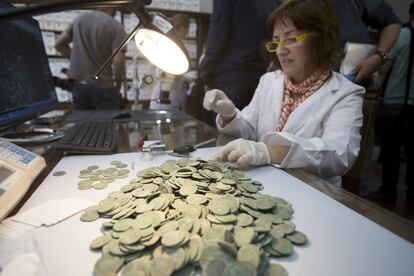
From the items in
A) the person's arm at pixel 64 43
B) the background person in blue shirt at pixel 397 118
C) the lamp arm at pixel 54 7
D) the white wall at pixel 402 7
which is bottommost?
the background person in blue shirt at pixel 397 118

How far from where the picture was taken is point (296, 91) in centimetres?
116

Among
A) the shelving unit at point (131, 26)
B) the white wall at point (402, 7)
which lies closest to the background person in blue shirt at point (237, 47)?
the shelving unit at point (131, 26)

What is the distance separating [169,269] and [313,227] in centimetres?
29

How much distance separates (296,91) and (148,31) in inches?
25.6

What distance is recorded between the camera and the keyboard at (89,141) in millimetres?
903

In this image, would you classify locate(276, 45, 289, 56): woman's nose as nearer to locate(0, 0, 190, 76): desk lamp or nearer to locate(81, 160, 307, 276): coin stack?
locate(0, 0, 190, 76): desk lamp

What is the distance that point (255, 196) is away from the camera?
61 cm

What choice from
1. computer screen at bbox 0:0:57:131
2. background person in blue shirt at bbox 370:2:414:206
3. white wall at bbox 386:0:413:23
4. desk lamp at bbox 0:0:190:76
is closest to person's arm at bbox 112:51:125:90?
computer screen at bbox 0:0:57:131

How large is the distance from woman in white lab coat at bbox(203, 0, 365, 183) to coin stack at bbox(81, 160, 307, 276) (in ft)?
0.65

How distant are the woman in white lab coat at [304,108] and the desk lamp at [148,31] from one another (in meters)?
0.26

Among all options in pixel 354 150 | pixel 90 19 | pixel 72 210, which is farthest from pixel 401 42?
pixel 72 210

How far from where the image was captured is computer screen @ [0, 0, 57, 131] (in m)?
0.89

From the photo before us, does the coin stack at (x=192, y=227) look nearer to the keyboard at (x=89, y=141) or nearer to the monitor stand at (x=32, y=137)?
the keyboard at (x=89, y=141)

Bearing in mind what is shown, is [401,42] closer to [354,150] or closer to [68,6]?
[354,150]
